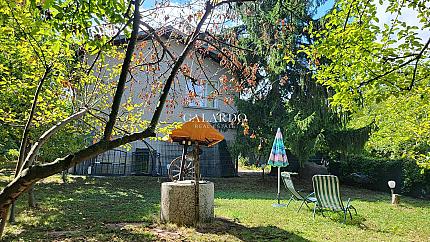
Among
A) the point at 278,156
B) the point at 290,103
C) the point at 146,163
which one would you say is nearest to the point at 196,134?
the point at 278,156

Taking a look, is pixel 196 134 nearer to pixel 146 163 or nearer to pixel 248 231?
pixel 248 231

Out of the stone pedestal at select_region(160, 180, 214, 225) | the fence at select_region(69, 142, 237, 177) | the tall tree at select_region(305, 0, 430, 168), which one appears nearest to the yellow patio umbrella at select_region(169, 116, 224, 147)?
the stone pedestal at select_region(160, 180, 214, 225)

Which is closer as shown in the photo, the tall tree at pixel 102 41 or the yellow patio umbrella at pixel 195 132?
the tall tree at pixel 102 41

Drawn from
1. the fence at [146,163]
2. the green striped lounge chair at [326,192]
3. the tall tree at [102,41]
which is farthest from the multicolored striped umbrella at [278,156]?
the tall tree at [102,41]

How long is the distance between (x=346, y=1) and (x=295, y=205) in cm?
609

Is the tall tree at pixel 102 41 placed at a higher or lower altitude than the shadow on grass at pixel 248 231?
higher

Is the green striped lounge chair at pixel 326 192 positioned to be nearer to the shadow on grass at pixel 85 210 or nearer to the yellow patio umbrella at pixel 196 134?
the yellow patio umbrella at pixel 196 134

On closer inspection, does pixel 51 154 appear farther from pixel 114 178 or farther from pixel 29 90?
pixel 114 178

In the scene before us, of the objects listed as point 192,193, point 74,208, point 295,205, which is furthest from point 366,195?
point 74,208

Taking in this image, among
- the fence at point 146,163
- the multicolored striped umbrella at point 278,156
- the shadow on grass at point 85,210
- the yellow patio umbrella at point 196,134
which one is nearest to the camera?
the shadow on grass at point 85,210

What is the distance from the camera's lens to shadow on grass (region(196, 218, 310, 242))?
6.42 metres

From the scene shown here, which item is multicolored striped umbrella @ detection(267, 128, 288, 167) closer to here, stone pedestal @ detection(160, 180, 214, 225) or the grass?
the grass

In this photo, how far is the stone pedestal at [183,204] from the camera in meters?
7.41

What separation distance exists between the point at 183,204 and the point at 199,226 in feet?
1.86
